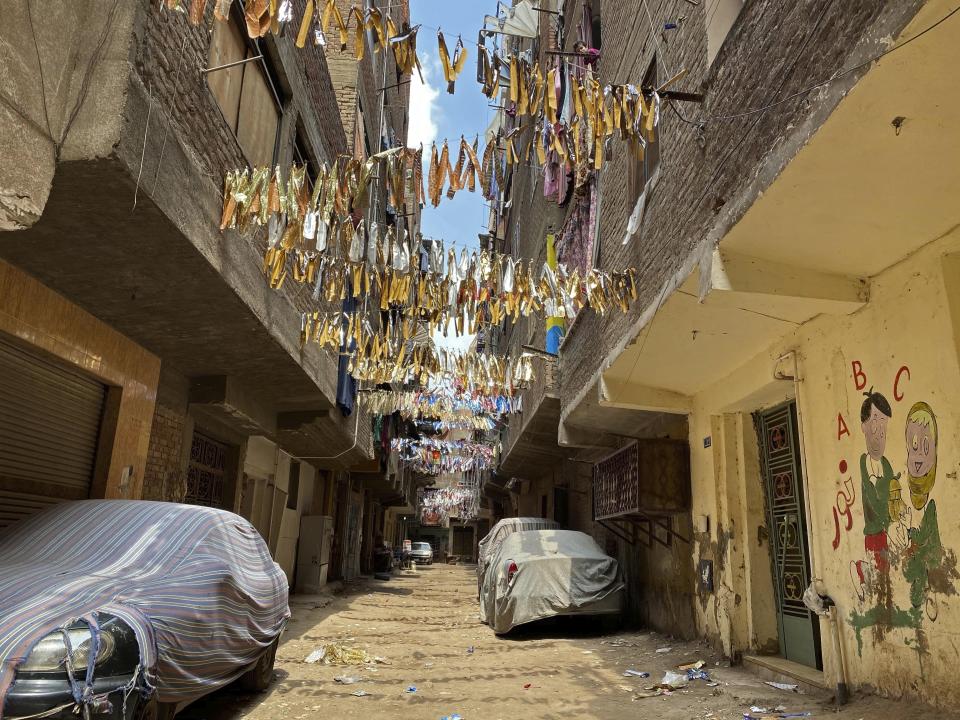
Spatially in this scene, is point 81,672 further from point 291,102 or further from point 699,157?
point 291,102

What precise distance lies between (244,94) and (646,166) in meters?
4.98

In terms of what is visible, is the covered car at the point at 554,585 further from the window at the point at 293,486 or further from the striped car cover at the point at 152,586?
the window at the point at 293,486

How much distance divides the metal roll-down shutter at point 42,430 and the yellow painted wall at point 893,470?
278 inches

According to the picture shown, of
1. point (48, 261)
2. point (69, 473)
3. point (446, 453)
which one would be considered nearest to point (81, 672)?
point (48, 261)

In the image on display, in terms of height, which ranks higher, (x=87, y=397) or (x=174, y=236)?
(x=174, y=236)

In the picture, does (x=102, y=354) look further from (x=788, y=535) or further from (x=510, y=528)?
(x=510, y=528)

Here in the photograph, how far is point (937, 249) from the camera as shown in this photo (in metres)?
4.64

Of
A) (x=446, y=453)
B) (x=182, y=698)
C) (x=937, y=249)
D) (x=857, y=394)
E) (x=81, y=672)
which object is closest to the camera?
(x=81, y=672)

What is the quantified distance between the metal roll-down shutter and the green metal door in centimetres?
752

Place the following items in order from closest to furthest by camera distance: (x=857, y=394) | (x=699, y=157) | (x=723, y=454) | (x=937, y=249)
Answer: (x=937, y=249) → (x=857, y=394) → (x=699, y=157) → (x=723, y=454)

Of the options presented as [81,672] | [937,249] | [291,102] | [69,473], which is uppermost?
[291,102]

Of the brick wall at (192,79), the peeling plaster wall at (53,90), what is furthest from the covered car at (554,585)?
the peeling plaster wall at (53,90)

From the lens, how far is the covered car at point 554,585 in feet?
34.5

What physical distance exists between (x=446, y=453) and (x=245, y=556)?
24226 millimetres
